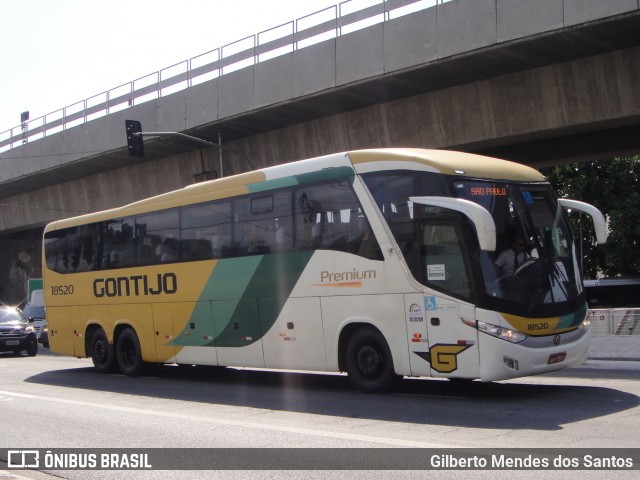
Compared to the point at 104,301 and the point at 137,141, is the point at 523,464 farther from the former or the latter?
the point at 137,141

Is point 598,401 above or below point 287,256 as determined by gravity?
below

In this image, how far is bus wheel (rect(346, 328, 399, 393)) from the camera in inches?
446

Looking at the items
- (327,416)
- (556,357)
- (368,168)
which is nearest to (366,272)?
(368,168)

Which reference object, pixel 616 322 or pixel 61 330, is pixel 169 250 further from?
pixel 616 322

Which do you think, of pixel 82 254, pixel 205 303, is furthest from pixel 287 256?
pixel 82 254

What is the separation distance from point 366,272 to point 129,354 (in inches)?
300

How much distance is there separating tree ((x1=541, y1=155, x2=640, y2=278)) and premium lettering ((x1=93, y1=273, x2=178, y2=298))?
91.2 feet

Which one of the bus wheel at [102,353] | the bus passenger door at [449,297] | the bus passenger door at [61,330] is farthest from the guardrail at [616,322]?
the bus passenger door at [61,330]

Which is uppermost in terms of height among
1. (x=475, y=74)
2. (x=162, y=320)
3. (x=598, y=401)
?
(x=475, y=74)

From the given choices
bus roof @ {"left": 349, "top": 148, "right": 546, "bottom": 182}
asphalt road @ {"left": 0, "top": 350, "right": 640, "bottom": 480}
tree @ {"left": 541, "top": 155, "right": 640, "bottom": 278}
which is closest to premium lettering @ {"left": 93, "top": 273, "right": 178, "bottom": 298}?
asphalt road @ {"left": 0, "top": 350, "right": 640, "bottom": 480}

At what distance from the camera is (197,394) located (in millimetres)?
13156

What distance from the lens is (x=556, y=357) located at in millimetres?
10250

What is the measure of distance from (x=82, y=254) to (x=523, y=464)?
13689 millimetres

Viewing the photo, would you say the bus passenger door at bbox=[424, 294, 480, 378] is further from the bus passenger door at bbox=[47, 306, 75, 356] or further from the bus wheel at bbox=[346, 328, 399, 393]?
the bus passenger door at bbox=[47, 306, 75, 356]
